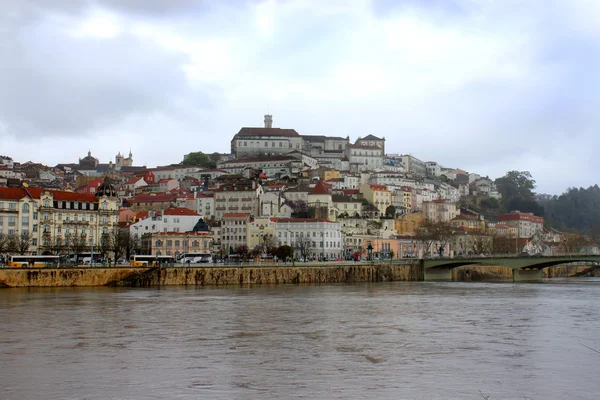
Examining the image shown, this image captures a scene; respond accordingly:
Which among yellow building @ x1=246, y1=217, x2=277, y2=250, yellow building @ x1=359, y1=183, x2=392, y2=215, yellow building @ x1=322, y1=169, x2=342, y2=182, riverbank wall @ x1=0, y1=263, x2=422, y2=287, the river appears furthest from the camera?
yellow building @ x1=322, y1=169, x2=342, y2=182

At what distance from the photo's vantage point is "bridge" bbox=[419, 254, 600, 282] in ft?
217

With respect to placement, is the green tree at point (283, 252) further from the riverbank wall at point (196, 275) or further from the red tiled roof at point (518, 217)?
the red tiled roof at point (518, 217)

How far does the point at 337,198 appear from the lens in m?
112

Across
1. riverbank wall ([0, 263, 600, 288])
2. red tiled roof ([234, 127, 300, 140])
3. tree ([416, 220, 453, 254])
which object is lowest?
riverbank wall ([0, 263, 600, 288])

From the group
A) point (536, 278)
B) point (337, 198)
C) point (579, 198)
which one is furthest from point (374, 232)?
point (579, 198)

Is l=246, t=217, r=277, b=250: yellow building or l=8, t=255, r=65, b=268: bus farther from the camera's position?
l=246, t=217, r=277, b=250: yellow building

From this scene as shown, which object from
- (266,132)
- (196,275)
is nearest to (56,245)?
(196,275)

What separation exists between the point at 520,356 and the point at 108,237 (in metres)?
57.1

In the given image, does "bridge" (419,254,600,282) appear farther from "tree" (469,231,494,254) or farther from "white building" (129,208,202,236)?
"white building" (129,208,202,236)

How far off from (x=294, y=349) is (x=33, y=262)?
130 ft

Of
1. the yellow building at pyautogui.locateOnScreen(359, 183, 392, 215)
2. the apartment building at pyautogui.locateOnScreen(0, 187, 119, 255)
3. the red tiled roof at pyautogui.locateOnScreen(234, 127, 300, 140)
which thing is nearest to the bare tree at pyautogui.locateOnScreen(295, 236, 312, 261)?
the apartment building at pyautogui.locateOnScreen(0, 187, 119, 255)

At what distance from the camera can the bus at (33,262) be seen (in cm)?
5662

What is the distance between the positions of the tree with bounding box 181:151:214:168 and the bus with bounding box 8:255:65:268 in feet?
286

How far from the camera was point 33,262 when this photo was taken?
58406mm
